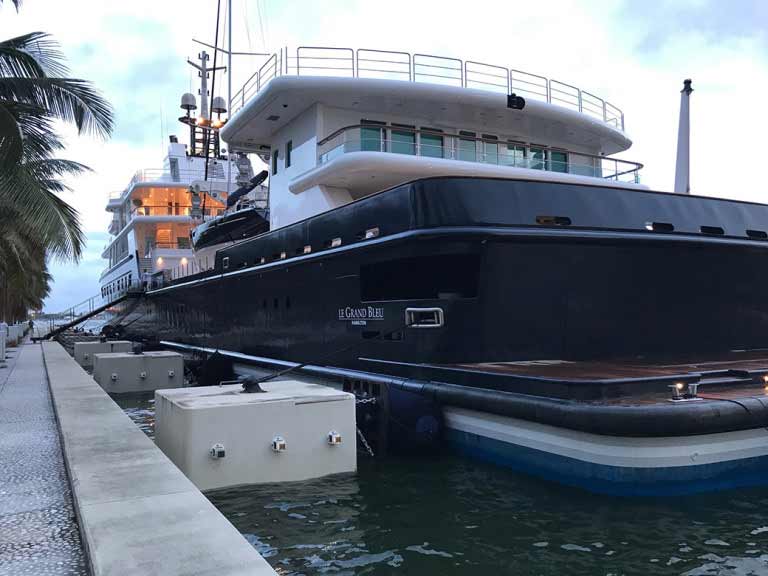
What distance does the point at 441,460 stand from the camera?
6582 mm

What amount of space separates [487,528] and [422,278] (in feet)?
13.9

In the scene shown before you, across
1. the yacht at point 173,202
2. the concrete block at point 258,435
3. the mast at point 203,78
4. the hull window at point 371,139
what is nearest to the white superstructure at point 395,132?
the hull window at point 371,139

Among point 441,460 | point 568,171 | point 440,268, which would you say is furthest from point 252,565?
point 568,171

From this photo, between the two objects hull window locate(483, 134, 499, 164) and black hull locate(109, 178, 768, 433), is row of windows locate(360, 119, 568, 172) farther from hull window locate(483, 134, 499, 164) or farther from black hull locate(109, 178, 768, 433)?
black hull locate(109, 178, 768, 433)

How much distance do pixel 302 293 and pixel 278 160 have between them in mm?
4978

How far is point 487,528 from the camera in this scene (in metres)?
4.69

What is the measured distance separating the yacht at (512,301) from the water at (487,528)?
0.34m

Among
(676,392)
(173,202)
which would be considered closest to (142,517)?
(676,392)

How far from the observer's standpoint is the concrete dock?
110 inches

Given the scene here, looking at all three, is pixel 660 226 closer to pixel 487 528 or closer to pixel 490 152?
pixel 487 528

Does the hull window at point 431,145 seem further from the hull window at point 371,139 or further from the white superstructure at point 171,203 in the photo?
the white superstructure at point 171,203

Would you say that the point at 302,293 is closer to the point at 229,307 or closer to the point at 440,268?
the point at 440,268

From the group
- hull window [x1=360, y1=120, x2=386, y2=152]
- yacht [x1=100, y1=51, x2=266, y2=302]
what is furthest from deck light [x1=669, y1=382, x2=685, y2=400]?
yacht [x1=100, y1=51, x2=266, y2=302]

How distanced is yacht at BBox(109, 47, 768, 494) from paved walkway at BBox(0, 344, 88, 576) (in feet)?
10.3
